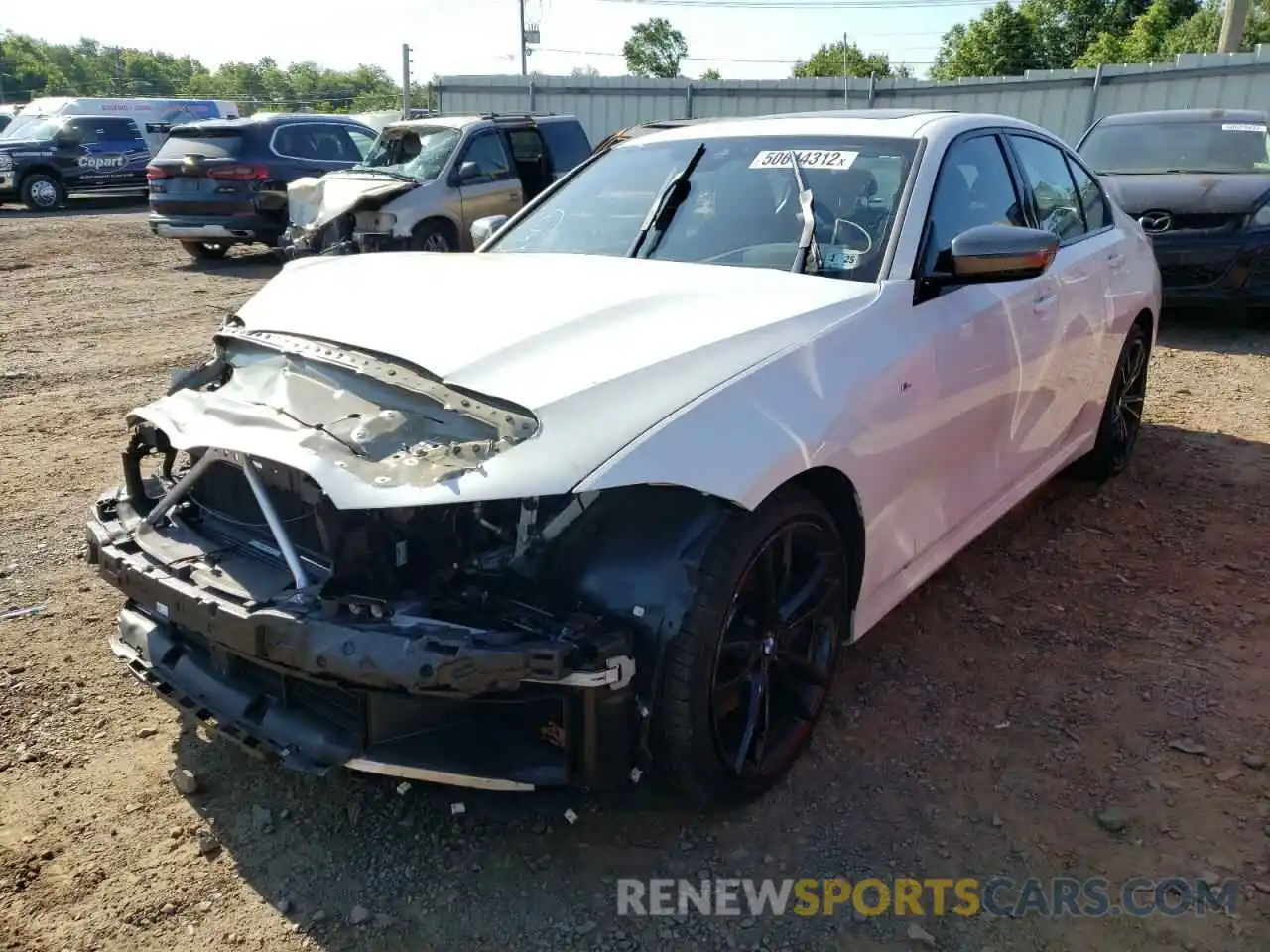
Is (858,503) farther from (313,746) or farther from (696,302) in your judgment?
(313,746)

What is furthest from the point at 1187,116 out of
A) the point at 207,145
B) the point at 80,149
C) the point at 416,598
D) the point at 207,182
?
the point at 80,149

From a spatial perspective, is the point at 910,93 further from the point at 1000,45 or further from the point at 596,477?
the point at 1000,45

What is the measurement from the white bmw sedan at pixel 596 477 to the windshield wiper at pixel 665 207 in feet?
0.04

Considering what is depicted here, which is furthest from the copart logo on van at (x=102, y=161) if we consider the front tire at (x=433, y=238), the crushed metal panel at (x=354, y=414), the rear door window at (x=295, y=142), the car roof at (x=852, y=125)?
the crushed metal panel at (x=354, y=414)

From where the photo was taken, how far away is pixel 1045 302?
3.72m

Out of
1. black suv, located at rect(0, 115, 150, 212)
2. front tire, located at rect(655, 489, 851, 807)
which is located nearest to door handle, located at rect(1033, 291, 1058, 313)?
front tire, located at rect(655, 489, 851, 807)

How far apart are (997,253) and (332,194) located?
8332mm

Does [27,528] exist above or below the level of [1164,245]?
below

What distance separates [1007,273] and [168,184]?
11.6 meters

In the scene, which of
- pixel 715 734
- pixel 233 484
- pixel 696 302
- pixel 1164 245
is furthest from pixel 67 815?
pixel 1164 245

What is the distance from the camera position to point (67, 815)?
260cm

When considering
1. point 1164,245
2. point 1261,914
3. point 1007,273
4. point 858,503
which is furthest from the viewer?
point 1164,245

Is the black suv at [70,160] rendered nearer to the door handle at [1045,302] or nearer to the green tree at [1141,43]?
the door handle at [1045,302]

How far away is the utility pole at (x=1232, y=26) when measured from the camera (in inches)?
720
